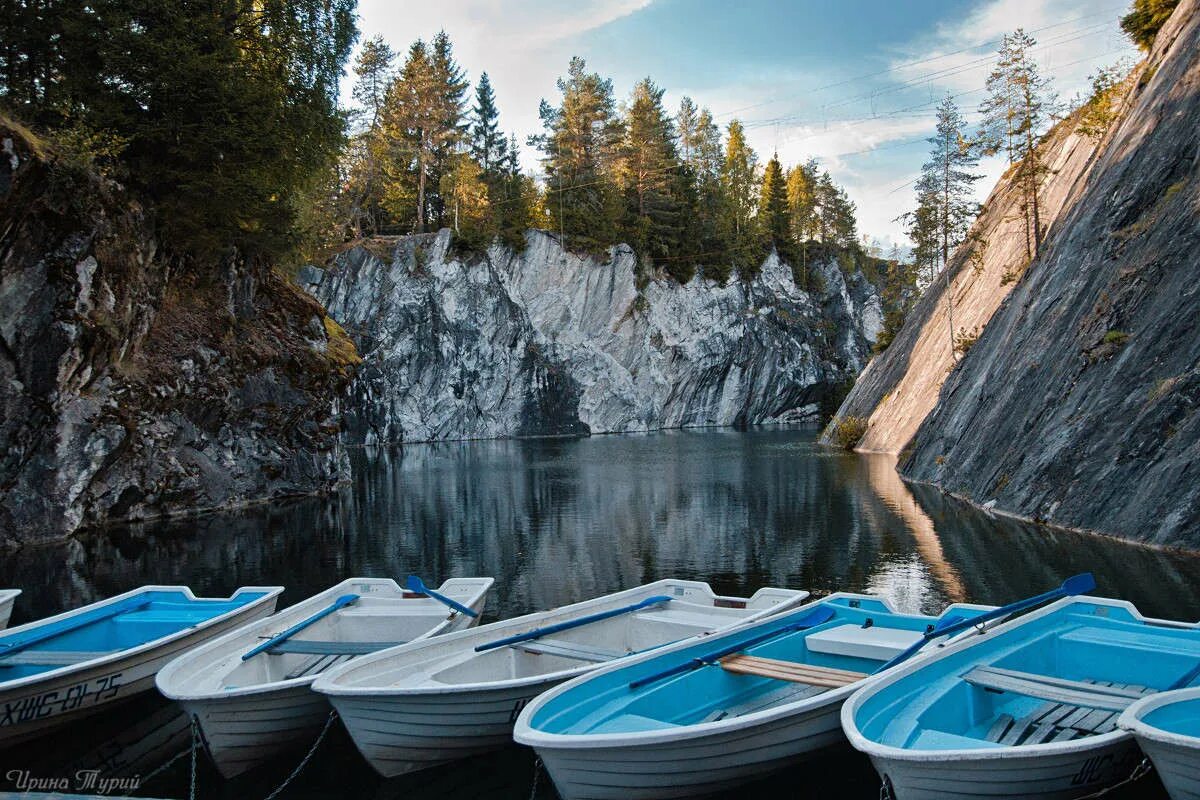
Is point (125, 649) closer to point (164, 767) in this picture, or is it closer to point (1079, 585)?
point (164, 767)

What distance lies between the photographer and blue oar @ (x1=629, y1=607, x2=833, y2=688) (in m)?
7.43

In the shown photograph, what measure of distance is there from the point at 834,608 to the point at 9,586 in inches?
639

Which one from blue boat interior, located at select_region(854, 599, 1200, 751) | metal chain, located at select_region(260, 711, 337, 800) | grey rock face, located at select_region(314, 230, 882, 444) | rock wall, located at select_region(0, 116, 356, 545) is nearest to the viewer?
blue boat interior, located at select_region(854, 599, 1200, 751)

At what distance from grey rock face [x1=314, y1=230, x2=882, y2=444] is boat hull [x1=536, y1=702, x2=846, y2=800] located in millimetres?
58074

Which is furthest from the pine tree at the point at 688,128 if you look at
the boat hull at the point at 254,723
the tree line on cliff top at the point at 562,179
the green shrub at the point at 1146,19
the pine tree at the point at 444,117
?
the boat hull at the point at 254,723

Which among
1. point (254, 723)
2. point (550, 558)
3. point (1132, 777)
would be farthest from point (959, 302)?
point (254, 723)

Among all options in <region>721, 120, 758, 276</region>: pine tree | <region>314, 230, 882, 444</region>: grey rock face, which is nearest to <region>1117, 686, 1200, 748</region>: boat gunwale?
<region>314, 230, 882, 444</region>: grey rock face

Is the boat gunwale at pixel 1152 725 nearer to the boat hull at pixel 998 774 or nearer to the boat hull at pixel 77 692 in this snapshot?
the boat hull at pixel 998 774

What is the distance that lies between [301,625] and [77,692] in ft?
7.39

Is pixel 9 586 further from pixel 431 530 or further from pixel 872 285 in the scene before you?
Result: pixel 872 285

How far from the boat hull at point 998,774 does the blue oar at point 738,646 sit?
2.20 m

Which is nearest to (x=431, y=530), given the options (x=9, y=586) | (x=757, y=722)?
(x=9, y=586)

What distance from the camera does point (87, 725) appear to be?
905 cm

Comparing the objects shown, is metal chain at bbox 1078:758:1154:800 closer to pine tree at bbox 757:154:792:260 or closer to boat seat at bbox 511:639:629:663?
boat seat at bbox 511:639:629:663
